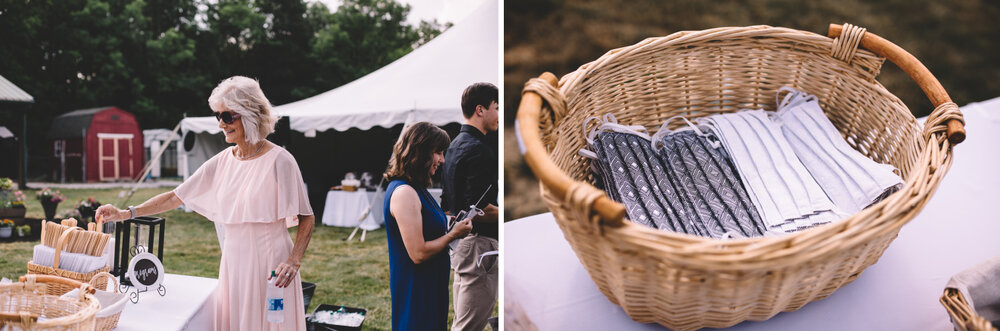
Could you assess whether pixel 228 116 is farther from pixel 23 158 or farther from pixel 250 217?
pixel 23 158

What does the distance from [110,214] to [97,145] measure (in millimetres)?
999

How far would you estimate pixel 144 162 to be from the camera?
7.34 ft

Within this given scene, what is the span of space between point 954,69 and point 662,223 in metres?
1.72

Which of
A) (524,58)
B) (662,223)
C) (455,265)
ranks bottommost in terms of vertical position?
(455,265)

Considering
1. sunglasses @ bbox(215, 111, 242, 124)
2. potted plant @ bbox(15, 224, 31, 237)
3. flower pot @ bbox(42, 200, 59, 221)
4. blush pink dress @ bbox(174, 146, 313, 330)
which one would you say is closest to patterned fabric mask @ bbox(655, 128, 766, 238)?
blush pink dress @ bbox(174, 146, 313, 330)

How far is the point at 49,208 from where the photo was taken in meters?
2.09

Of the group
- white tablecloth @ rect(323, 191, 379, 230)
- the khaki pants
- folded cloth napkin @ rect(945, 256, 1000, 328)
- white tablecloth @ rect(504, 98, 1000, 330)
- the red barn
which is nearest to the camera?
folded cloth napkin @ rect(945, 256, 1000, 328)

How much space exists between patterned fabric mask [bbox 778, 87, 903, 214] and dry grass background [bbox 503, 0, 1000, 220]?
55 centimetres

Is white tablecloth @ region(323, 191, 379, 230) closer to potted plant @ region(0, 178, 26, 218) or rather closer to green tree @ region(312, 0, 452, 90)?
green tree @ region(312, 0, 452, 90)

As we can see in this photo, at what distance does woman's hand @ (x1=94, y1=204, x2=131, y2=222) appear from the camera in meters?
1.27

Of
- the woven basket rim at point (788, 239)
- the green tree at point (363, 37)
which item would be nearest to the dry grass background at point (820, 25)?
the green tree at point (363, 37)

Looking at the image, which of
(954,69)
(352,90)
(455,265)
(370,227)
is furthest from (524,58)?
(370,227)

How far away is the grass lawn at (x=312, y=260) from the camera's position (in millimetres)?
1766

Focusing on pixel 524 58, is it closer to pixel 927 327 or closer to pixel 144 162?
pixel 927 327
